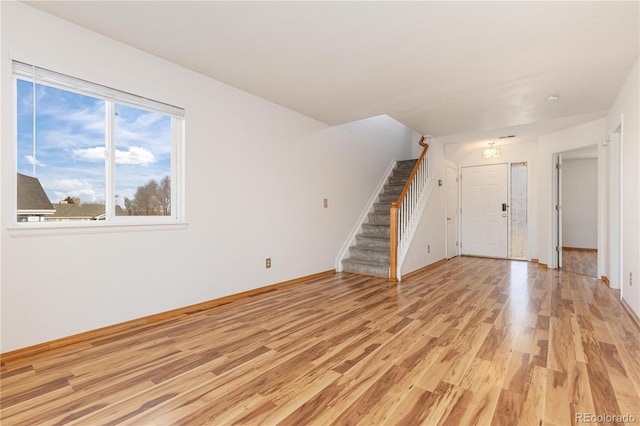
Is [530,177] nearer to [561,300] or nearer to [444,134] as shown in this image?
[444,134]

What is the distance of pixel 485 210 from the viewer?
665cm

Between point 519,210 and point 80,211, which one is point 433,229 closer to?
point 519,210

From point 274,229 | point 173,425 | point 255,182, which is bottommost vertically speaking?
point 173,425

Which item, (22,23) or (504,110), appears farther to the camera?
(504,110)

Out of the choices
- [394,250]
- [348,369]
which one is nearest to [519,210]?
[394,250]

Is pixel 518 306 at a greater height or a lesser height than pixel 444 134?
lesser

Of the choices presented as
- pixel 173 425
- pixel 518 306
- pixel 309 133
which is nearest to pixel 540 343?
pixel 518 306

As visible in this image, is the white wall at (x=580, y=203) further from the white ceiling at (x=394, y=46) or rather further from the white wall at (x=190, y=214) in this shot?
the white wall at (x=190, y=214)

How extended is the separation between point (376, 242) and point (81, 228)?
4.01 m

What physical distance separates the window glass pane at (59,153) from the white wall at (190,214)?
0.10 m

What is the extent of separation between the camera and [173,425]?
4.74ft

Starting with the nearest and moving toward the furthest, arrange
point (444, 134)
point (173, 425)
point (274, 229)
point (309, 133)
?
point (173, 425) → point (274, 229) → point (309, 133) → point (444, 134)

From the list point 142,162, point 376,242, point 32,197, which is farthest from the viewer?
point 376,242

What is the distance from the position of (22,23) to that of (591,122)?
22.0ft
